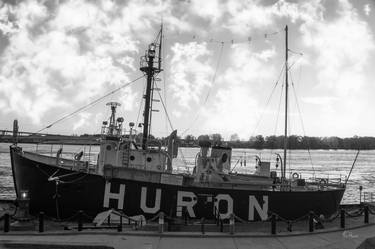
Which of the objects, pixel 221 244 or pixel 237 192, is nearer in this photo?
pixel 221 244

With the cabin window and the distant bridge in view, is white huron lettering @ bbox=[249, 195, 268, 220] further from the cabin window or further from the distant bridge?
the distant bridge

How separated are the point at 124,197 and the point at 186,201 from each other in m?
3.26

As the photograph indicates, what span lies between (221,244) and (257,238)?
1812 millimetres

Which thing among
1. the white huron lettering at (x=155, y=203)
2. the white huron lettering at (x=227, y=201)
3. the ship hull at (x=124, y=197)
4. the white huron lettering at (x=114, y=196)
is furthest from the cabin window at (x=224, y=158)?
the white huron lettering at (x=114, y=196)

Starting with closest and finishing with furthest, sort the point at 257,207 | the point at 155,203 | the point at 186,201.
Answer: the point at 155,203, the point at 186,201, the point at 257,207

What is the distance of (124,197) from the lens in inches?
771

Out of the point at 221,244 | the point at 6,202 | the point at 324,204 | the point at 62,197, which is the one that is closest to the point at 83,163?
the point at 62,197

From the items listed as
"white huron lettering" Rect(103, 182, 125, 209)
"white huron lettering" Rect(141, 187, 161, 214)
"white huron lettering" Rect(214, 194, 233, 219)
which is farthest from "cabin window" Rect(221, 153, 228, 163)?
"white huron lettering" Rect(103, 182, 125, 209)

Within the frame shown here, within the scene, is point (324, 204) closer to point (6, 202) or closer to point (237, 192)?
point (237, 192)

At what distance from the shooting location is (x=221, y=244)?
1323 cm

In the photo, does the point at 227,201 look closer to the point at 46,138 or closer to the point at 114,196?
the point at 114,196

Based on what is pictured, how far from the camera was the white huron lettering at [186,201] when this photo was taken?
19.8 metres

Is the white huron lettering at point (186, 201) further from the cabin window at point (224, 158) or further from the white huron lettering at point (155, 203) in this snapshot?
the cabin window at point (224, 158)

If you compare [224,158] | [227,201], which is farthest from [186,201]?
[224,158]
